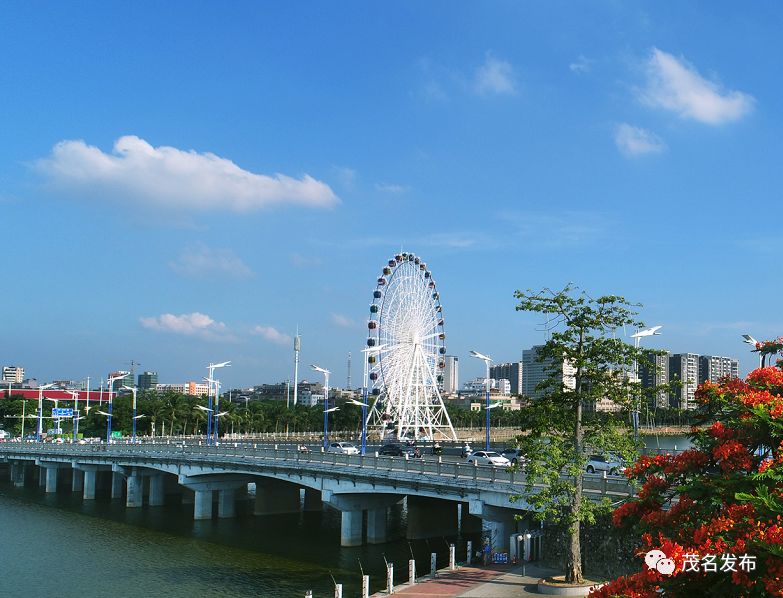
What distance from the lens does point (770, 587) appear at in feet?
38.2

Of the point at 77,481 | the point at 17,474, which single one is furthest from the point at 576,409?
the point at 17,474

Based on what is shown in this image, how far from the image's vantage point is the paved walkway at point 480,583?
108ft

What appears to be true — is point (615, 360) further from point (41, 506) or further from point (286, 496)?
point (41, 506)

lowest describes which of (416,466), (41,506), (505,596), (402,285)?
(41,506)

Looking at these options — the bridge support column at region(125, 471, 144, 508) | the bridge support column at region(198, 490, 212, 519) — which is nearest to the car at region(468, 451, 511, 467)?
the bridge support column at region(198, 490, 212, 519)

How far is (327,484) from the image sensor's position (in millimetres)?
54125

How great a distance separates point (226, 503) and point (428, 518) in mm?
21053

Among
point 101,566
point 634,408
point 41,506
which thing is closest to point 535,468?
point 634,408

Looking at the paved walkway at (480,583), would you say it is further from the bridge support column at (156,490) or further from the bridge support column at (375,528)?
the bridge support column at (156,490)

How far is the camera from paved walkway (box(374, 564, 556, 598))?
32938mm

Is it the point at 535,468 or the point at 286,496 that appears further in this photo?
the point at 286,496

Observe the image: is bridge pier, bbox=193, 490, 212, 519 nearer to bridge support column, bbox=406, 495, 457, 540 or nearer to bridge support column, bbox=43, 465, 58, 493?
bridge support column, bbox=406, 495, 457, 540

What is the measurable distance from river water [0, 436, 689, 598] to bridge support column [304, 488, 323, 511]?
50.8 inches

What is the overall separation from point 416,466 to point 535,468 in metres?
17.3
